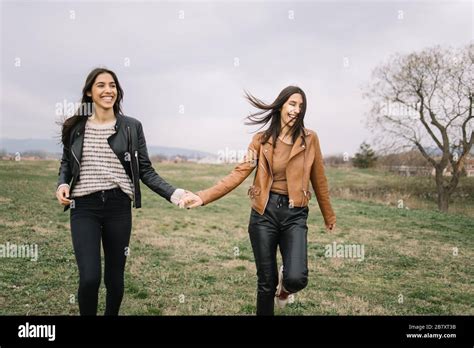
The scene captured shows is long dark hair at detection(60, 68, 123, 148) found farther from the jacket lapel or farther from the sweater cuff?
the jacket lapel

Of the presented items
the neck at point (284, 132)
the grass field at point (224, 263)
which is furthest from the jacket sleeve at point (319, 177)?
the grass field at point (224, 263)

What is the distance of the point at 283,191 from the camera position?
173 inches

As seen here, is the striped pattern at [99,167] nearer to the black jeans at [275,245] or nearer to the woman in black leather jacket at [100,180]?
the woman in black leather jacket at [100,180]

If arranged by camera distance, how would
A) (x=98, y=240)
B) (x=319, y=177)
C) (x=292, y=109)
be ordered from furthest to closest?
(x=319, y=177)
(x=292, y=109)
(x=98, y=240)

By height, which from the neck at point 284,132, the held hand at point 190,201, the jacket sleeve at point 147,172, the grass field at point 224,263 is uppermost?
the neck at point 284,132

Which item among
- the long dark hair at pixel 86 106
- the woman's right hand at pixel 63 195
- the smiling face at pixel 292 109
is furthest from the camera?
the smiling face at pixel 292 109

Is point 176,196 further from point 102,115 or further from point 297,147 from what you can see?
point 297,147

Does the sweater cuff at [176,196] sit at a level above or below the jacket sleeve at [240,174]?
below

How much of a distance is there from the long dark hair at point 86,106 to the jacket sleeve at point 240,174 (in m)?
1.28

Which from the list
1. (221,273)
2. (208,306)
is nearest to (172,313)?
(208,306)

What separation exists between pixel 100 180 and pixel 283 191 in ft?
5.78

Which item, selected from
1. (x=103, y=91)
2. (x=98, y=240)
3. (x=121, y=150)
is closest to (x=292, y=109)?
(x=121, y=150)

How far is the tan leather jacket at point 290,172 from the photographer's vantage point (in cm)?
438

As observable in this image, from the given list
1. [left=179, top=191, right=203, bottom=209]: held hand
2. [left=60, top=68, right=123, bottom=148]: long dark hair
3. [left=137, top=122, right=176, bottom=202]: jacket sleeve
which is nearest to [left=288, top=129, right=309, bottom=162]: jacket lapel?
[left=179, top=191, right=203, bottom=209]: held hand
